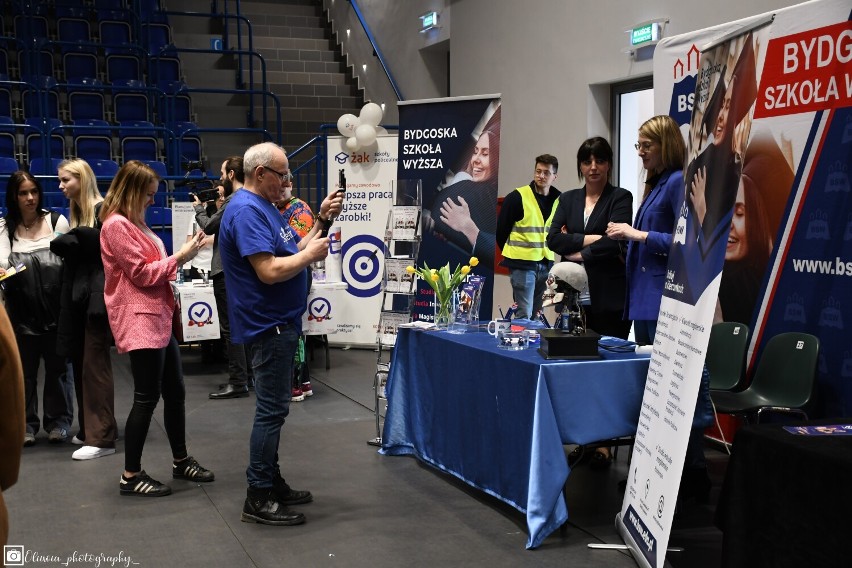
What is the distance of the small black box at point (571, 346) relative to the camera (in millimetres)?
3350

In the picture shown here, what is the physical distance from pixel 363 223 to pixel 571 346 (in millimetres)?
4568

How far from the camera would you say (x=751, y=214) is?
4.36 meters

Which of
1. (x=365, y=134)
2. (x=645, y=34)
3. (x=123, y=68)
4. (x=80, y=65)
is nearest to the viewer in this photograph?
(x=645, y=34)

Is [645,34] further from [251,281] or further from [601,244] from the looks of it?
[251,281]

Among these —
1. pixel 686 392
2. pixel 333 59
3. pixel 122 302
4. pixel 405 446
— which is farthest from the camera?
pixel 333 59

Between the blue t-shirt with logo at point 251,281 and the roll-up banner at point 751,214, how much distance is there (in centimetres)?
139

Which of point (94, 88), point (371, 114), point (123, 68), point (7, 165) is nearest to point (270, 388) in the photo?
point (371, 114)

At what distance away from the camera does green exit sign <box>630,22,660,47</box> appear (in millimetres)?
6574

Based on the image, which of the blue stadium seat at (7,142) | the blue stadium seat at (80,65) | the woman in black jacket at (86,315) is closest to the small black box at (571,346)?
the woman in black jacket at (86,315)

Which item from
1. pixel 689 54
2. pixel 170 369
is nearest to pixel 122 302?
pixel 170 369

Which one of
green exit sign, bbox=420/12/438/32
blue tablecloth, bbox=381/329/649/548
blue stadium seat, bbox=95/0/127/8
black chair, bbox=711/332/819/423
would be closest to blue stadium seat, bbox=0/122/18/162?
blue stadium seat, bbox=95/0/127/8

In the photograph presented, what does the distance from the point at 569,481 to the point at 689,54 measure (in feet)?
7.56

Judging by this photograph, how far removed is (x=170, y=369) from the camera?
13.0ft

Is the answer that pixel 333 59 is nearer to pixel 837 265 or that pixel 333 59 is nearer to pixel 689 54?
pixel 689 54
